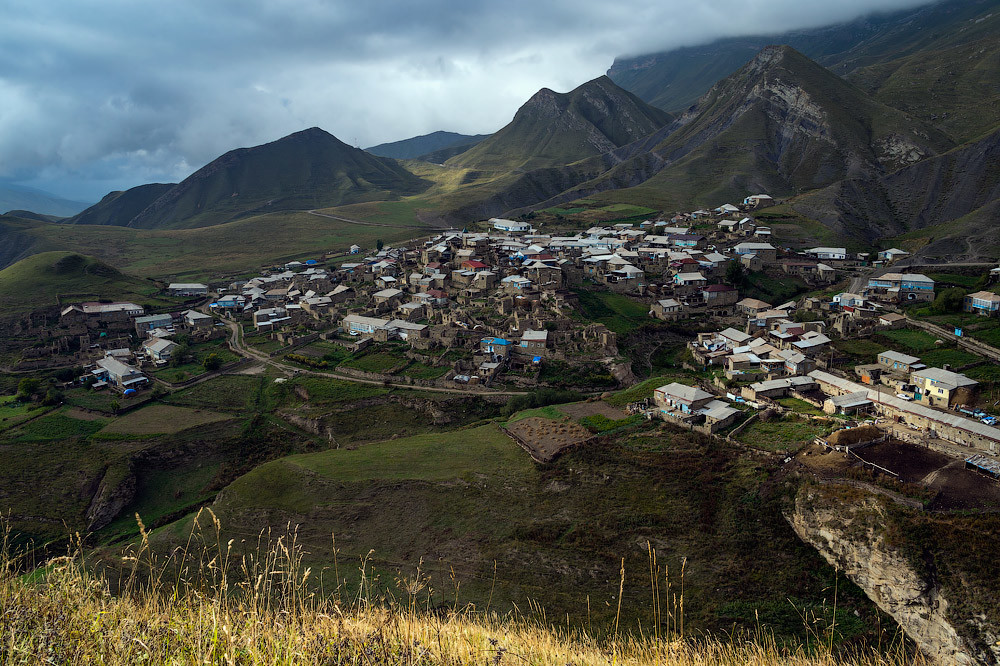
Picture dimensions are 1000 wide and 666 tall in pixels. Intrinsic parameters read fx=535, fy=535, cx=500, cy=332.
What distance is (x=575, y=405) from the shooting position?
127ft

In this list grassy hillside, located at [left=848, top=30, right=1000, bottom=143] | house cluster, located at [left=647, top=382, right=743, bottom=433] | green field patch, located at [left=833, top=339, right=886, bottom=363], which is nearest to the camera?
house cluster, located at [left=647, top=382, right=743, bottom=433]

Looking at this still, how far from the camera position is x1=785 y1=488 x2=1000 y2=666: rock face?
18125 mm

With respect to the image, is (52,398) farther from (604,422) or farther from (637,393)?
(637,393)

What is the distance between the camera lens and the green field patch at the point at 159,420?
4000 centimetres

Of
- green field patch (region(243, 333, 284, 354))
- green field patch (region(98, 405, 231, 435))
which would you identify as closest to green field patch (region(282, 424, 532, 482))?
green field patch (region(98, 405, 231, 435))

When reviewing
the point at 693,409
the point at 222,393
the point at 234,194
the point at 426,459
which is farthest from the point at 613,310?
the point at 234,194

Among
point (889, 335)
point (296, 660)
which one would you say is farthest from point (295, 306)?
point (296, 660)

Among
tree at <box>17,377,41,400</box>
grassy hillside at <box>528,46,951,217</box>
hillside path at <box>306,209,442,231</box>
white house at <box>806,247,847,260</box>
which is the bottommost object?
tree at <box>17,377,41,400</box>

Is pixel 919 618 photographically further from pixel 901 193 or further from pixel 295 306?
pixel 901 193

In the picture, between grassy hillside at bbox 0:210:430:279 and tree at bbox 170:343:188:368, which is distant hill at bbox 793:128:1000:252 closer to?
grassy hillside at bbox 0:210:430:279

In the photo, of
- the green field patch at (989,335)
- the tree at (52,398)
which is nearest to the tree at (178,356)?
the tree at (52,398)

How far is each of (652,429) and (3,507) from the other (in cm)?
3978

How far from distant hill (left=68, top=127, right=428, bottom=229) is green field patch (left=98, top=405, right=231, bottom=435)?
135968 millimetres

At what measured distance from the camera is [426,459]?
3253 centimetres
